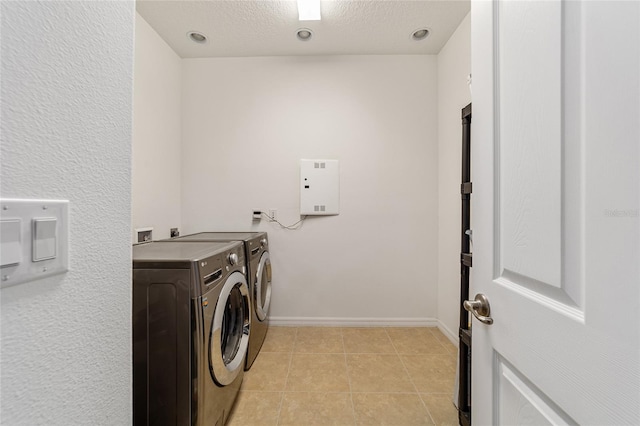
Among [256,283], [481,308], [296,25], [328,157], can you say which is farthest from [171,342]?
[296,25]

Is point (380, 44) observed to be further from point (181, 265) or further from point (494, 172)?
point (181, 265)

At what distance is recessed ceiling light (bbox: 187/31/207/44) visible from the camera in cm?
223

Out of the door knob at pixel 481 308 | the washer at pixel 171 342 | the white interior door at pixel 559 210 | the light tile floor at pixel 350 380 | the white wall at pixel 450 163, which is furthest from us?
the white wall at pixel 450 163

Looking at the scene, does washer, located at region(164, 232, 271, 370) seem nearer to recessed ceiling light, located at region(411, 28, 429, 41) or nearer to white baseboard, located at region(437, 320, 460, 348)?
white baseboard, located at region(437, 320, 460, 348)

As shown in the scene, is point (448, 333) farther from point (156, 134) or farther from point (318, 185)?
point (156, 134)

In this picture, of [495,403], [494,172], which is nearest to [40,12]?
[494,172]

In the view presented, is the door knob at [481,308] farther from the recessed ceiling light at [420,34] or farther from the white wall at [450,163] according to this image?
the recessed ceiling light at [420,34]

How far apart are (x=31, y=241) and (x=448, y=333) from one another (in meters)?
2.66

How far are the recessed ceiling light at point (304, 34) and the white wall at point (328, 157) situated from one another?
26 cm

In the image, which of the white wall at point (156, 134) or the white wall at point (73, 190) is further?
the white wall at point (156, 134)

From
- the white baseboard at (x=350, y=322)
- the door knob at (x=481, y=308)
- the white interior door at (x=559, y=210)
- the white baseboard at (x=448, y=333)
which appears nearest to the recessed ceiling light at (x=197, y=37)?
the white interior door at (x=559, y=210)

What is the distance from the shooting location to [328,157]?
2.54 meters

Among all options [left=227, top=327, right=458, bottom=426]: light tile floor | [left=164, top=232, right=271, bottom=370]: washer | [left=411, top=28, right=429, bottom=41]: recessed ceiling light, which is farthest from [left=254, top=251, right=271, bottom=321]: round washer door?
[left=411, top=28, right=429, bottom=41]: recessed ceiling light

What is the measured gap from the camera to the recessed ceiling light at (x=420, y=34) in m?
2.17
